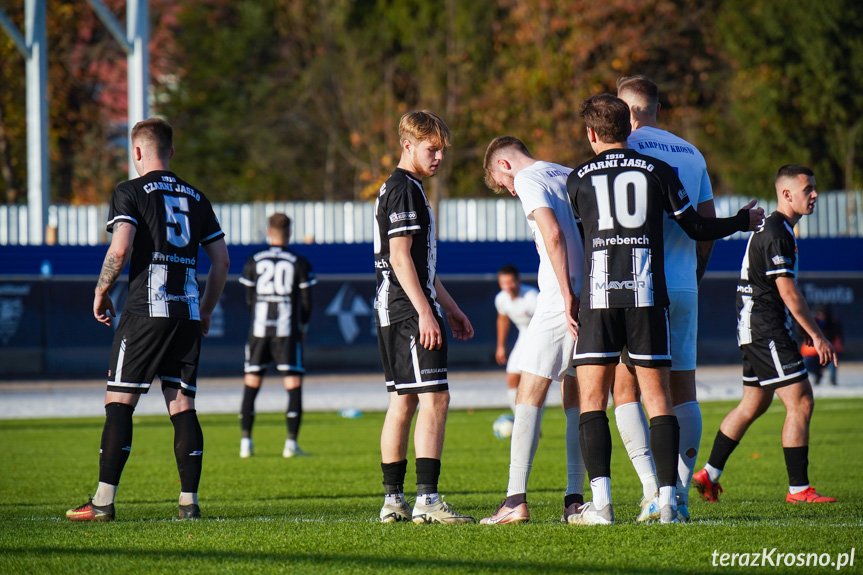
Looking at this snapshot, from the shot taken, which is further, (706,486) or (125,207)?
(706,486)

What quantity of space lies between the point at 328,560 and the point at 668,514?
1.72m

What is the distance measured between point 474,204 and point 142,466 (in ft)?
54.5

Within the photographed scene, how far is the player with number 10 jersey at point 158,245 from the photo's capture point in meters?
5.73

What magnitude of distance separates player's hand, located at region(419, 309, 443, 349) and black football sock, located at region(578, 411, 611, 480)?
0.85m

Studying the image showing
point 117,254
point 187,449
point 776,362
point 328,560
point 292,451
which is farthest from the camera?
point 292,451

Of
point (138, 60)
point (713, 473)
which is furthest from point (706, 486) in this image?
point (138, 60)

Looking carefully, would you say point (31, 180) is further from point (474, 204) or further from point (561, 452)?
point (561, 452)

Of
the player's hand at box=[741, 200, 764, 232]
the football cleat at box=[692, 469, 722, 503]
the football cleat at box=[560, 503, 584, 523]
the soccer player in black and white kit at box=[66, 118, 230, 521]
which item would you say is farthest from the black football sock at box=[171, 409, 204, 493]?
the football cleat at box=[692, 469, 722, 503]

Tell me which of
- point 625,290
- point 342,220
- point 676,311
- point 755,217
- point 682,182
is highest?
point 342,220

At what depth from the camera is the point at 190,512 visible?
586cm

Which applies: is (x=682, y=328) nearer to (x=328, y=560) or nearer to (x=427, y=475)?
(x=427, y=475)

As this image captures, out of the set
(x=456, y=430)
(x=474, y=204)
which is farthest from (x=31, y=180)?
(x=456, y=430)

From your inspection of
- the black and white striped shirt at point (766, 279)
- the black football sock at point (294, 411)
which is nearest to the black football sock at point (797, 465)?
the black and white striped shirt at point (766, 279)

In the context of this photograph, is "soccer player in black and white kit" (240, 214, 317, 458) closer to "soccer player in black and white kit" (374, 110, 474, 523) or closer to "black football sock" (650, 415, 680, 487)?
"soccer player in black and white kit" (374, 110, 474, 523)
